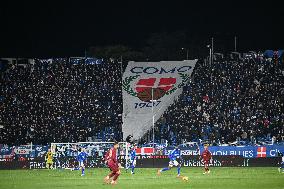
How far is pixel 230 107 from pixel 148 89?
14396mm

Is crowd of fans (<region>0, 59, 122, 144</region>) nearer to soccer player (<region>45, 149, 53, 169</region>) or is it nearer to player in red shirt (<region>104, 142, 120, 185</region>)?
soccer player (<region>45, 149, 53, 169</region>)

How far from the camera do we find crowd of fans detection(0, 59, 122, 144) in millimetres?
71625

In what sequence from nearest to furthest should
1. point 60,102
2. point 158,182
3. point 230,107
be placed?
point 158,182, point 230,107, point 60,102

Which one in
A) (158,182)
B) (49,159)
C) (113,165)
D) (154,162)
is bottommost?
(158,182)

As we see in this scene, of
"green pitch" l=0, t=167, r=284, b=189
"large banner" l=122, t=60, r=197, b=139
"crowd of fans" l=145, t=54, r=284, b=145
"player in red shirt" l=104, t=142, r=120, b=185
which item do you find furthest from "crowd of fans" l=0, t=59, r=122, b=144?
"player in red shirt" l=104, t=142, r=120, b=185

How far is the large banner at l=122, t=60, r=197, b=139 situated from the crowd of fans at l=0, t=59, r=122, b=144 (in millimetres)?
1260

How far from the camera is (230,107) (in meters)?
69.3

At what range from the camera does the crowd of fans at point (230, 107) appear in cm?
6431

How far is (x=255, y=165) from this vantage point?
172ft

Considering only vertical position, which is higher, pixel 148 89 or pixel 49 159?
pixel 148 89

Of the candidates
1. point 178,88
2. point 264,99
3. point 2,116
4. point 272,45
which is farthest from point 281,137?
point 272,45

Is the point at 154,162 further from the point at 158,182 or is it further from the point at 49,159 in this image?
the point at 158,182

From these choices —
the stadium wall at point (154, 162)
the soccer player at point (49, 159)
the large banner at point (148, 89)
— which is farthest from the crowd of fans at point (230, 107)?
the soccer player at point (49, 159)

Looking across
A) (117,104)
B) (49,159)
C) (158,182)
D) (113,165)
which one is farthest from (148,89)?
(113,165)
